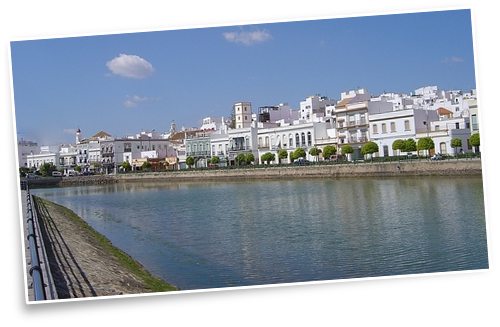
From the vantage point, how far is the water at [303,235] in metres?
5.04

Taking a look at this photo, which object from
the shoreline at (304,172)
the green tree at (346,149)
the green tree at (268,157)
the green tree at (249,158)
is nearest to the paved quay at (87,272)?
the shoreline at (304,172)

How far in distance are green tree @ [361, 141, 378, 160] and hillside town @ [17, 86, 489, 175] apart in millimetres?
168

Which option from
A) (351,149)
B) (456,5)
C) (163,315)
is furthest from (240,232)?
(351,149)

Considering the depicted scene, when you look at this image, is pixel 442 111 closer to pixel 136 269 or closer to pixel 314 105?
pixel 314 105

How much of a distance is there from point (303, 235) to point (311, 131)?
16.0 metres

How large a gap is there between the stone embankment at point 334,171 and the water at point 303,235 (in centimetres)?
259

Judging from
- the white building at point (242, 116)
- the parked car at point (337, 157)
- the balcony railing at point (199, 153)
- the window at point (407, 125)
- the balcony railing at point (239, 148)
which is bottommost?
the parked car at point (337, 157)

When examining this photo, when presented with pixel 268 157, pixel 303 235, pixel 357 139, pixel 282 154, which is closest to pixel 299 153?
pixel 282 154

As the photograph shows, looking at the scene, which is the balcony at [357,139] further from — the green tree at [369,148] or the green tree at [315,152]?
the green tree at [315,152]

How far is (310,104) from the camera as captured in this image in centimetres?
Answer: 2772

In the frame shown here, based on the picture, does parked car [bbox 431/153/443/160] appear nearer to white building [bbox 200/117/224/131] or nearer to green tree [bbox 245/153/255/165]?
green tree [bbox 245/153/255/165]

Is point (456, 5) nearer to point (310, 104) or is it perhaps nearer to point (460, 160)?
point (460, 160)

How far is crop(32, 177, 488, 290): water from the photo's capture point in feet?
16.5

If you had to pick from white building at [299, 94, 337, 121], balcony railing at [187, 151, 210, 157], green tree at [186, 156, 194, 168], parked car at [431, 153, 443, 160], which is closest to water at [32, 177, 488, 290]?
parked car at [431, 153, 443, 160]
